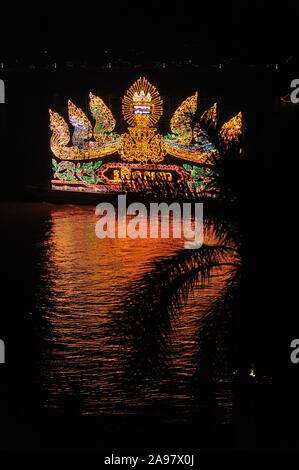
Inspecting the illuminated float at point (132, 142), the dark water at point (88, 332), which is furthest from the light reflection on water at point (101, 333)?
the illuminated float at point (132, 142)

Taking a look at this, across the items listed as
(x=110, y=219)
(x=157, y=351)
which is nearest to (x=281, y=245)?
(x=157, y=351)

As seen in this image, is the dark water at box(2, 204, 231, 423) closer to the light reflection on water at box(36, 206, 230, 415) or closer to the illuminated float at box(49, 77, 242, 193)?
the light reflection on water at box(36, 206, 230, 415)

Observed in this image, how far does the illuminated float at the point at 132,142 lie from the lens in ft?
60.7

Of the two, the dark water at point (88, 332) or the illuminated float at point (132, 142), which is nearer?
the dark water at point (88, 332)

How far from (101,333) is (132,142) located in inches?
393

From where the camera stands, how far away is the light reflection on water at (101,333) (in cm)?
755

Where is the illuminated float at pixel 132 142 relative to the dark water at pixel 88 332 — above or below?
above

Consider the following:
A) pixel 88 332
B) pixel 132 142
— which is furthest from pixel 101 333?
pixel 132 142

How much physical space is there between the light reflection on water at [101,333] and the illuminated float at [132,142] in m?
4.33

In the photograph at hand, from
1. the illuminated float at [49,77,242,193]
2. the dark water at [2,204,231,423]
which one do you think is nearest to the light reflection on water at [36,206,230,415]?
the dark water at [2,204,231,423]

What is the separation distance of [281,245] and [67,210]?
12.8m

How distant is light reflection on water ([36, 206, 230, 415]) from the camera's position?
7.55 m

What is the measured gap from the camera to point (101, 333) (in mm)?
9375

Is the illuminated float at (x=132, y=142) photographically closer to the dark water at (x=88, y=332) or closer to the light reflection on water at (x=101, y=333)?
the dark water at (x=88, y=332)
